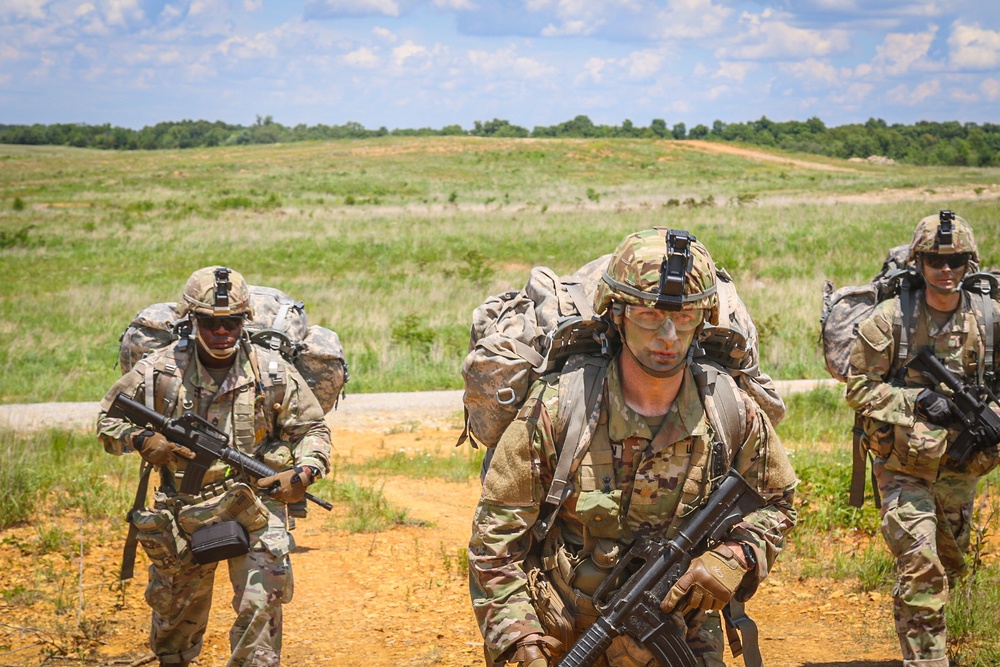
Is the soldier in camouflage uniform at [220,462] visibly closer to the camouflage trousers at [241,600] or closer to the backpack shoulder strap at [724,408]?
the camouflage trousers at [241,600]

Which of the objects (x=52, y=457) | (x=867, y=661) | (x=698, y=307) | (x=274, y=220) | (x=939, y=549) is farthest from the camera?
(x=274, y=220)

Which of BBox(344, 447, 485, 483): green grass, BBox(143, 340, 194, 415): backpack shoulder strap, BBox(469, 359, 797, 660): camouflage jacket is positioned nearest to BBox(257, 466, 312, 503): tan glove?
BBox(143, 340, 194, 415): backpack shoulder strap

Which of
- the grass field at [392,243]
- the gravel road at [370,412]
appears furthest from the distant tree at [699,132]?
the gravel road at [370,412]

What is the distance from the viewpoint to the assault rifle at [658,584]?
284 centimetres

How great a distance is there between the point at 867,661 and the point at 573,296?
10.6ft

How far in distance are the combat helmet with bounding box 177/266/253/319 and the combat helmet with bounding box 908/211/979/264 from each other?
3249 mm

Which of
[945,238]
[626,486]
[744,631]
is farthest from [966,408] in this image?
[626,486]

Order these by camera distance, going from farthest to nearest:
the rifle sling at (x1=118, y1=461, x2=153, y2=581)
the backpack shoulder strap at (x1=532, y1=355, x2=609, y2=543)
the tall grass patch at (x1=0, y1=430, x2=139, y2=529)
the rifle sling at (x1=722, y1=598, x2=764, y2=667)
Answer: the tall grass patch at (x1=0, y1=430, x2=139, y2=529)
the rifle sling at (x1=118, y1=461, x2=153, y2=581)
the rifle sling at (x1=722, y1=598, x2=764, y2=667)
the backpack shoulder strap at (x1=532, y1=355, x2=609, y2=543)

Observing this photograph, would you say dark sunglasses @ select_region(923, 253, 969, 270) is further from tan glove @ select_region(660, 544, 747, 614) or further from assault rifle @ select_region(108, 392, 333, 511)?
assault rifle @ select_region(108, 392, 333, 511)

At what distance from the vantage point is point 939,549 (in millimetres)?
4852

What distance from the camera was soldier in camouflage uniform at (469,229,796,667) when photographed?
2.85 meters

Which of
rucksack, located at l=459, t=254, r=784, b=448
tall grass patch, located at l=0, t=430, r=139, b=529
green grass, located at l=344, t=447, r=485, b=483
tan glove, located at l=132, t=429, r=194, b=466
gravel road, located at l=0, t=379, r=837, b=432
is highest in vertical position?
rucksack, located at l=459, t=254, r=784, b=448

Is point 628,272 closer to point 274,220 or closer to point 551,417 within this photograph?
point 551,417

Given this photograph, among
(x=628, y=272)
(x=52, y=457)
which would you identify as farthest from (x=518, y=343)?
(x=52, y=457)
